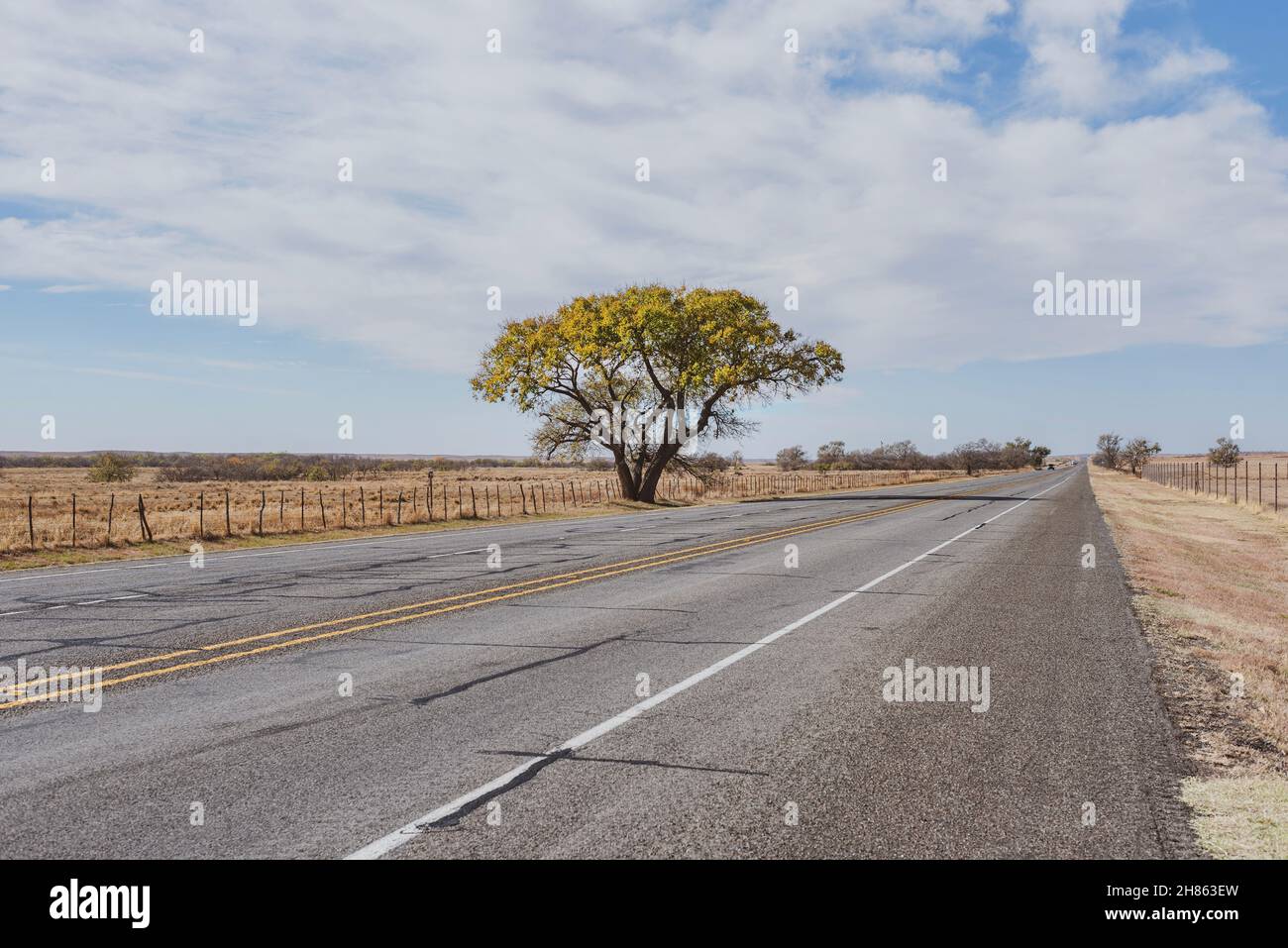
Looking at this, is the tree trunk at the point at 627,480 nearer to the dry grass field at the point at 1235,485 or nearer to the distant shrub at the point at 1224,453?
the dry grass field at the point at 1235,485

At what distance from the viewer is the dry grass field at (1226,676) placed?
444 centimetres

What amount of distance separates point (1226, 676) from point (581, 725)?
240 inches

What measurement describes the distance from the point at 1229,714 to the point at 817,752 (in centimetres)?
362

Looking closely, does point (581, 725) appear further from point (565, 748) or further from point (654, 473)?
point (654, 473)

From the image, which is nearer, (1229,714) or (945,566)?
(1229,714)

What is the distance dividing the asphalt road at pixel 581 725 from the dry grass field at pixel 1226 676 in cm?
23

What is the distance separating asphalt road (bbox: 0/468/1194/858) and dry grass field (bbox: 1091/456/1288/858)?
9.1 inches

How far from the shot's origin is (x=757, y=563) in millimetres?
15688

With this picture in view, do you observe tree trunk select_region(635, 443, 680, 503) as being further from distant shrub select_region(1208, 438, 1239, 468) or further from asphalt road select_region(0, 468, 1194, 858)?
distant shrub select_region(1208, 438, 1239, 468)

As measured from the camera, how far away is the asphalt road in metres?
4.07

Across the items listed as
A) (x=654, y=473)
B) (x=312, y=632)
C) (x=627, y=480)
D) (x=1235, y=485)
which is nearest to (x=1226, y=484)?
(x=1235, y=485)

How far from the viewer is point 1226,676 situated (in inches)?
304
